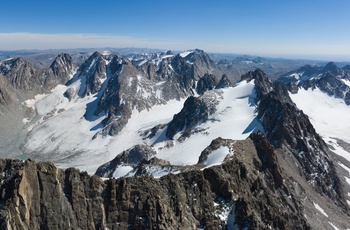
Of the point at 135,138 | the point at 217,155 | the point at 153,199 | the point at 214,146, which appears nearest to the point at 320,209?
the point at 214,146

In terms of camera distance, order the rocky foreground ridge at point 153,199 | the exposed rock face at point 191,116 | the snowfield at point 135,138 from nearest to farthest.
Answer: the rocky foreground ridge at point 153,199, the snowfield at point 135,138, the exposed rock face at point 191,116

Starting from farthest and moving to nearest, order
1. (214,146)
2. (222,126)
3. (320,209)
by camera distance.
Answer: (222,126), (320,209), (214,146)

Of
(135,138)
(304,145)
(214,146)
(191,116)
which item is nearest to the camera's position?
(214,146)

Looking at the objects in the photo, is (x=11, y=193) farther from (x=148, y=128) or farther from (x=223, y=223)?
(x=148, y=128)

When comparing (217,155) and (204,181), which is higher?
(204,181)

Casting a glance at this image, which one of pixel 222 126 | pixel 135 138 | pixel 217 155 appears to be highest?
pixel 217 155

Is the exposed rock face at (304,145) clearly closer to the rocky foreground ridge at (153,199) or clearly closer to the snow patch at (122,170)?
the rocky foreground ridge at (153,199)

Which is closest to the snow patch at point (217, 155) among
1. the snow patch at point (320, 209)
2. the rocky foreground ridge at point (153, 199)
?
the rocky foreground ridge at point (153, 199)

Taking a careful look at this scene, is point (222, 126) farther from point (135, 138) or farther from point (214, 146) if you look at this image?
point (214, 146)

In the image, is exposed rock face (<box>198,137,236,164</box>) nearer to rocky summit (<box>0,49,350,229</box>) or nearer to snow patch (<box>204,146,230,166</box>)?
rocky summit (<box>0,49,350,229</box>)

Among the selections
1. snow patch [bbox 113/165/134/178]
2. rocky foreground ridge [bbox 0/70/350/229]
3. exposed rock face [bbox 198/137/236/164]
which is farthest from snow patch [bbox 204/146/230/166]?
snow patch [bbox 113/165/134/178]
